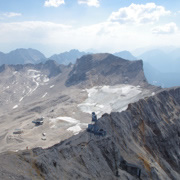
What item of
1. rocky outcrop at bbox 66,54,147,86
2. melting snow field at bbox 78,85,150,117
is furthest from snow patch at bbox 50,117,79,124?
rocky outcrop at bbox 66,54,147,86

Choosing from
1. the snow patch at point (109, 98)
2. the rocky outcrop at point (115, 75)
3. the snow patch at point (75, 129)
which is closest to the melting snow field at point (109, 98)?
the snow patch at point (109, 98)

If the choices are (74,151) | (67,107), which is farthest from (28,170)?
(67,107)

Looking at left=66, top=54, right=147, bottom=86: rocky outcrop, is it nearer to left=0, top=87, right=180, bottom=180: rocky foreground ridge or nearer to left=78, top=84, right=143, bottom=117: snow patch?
left=78, top=84, right=143, bottom=117: snow patch

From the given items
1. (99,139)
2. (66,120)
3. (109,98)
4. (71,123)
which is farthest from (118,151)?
(109,98)

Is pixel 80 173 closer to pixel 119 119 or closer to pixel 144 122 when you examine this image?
pixel 119 119

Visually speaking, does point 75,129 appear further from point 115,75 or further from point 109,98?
point 115,75

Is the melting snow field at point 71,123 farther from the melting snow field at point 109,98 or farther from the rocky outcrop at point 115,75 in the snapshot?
the rocky outcrop at point 115,75
